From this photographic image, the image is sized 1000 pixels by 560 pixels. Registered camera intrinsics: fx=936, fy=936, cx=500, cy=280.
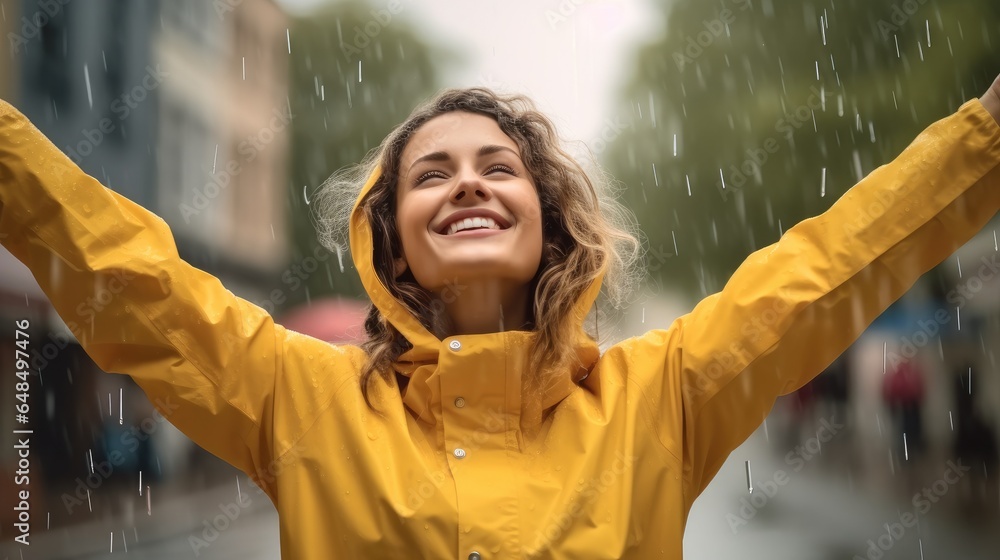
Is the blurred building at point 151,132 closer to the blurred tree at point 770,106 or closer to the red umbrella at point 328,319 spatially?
the red umbrella at point 328,319

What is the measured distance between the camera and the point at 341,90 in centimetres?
2050

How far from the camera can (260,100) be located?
90.7 ft

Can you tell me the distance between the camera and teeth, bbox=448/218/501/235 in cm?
278

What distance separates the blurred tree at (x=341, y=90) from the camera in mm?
19406

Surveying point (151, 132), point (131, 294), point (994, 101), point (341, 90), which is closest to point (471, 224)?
point (131, 294)

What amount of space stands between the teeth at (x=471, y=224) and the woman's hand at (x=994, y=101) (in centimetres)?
138

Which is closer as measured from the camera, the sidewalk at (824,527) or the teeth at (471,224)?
the teeth at (471,224)

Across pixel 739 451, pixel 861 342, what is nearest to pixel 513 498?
pixel 739 451

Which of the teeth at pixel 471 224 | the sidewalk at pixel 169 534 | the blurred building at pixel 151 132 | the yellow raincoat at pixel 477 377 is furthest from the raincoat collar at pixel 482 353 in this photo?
the blurred building at pixel 151 132

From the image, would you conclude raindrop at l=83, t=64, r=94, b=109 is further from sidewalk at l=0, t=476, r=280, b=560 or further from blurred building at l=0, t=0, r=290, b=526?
sidewalk at l=0, t=476, r=280, b=560

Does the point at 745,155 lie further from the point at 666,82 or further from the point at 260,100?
the point at 260,100

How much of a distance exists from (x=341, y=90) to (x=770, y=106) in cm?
940

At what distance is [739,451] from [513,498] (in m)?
19.7

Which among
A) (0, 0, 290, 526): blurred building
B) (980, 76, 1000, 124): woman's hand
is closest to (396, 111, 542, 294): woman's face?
(980, 76, 1000, 124): woman's hand
